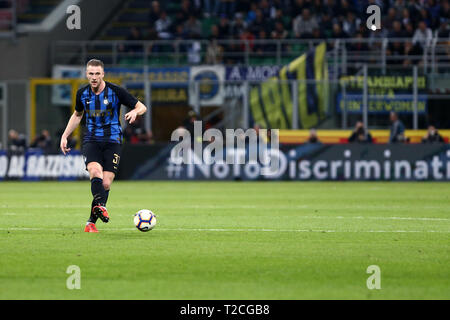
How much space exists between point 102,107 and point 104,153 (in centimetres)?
60

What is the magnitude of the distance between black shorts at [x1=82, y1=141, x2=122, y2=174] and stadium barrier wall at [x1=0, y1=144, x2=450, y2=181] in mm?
15729

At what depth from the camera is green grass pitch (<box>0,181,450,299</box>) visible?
7586 mm

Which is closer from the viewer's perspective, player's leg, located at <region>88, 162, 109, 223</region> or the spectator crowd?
player's leg, located at <region>88, 162, 109, 223</region>

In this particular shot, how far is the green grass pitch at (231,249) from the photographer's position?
7586mm

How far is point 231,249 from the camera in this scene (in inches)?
400

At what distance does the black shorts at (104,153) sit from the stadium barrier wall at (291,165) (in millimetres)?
15729

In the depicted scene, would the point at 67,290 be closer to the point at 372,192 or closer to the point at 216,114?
the point at 372,192

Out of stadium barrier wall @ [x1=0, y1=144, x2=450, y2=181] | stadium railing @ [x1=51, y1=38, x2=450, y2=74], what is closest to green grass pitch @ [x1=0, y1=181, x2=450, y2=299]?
stadium barrier wall @ [x1=0, y1=144, x2=450, y2=181]

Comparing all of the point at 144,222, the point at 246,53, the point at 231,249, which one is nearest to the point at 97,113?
the point at 144,222

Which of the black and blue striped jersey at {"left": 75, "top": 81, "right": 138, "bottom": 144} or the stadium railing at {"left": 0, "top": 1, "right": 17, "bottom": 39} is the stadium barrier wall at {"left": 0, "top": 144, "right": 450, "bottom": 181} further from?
the black and blue striped jersey at {"left": 75, "top": 81, "right": 138, "bottom": 144}

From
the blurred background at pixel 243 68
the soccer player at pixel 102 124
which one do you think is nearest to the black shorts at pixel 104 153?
the soccer player at pixel 102 124

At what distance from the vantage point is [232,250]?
10.1 m
